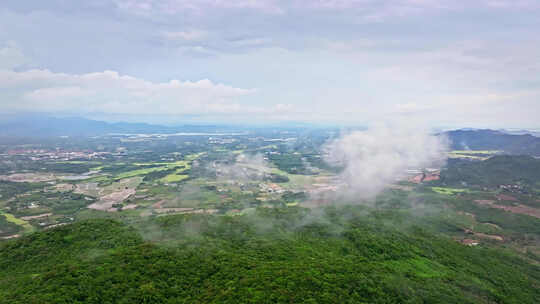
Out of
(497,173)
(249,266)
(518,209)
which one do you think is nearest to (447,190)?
(518,209)

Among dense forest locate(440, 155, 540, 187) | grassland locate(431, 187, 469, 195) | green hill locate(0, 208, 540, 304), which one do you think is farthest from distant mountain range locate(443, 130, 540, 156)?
green hill locate(0, 208, 540, 304)

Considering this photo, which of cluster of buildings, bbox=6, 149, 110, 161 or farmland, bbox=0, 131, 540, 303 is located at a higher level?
cluster of buildings, bbox=6, 149, 110, 161

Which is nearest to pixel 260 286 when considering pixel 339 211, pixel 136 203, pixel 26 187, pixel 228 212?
pixel 339 211

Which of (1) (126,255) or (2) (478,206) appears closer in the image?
(1) (126,255)

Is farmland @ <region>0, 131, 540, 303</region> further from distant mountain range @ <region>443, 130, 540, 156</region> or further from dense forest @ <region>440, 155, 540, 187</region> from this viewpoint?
distant mountain range @ <region>443, 130, 540, 156</region>

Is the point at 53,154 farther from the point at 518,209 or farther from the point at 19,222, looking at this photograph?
the point at 518,209

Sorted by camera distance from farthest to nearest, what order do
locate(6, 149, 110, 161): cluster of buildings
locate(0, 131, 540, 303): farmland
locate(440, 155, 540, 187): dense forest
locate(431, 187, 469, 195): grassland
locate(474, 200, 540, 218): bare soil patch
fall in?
locate(6, 149, 110, 161): cluster of buildings
locate(440, 155, 540, 187): dense forest
locate(431, 187, 469, 195): grassland
locate(474, 200, 540, 218): bare soil patch
locate(0, 131, 540, 303): farmland

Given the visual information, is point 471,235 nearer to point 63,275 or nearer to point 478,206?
point 478,206

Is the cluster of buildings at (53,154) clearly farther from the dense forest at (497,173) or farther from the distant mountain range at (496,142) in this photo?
the distant mountain range at (496,142)
